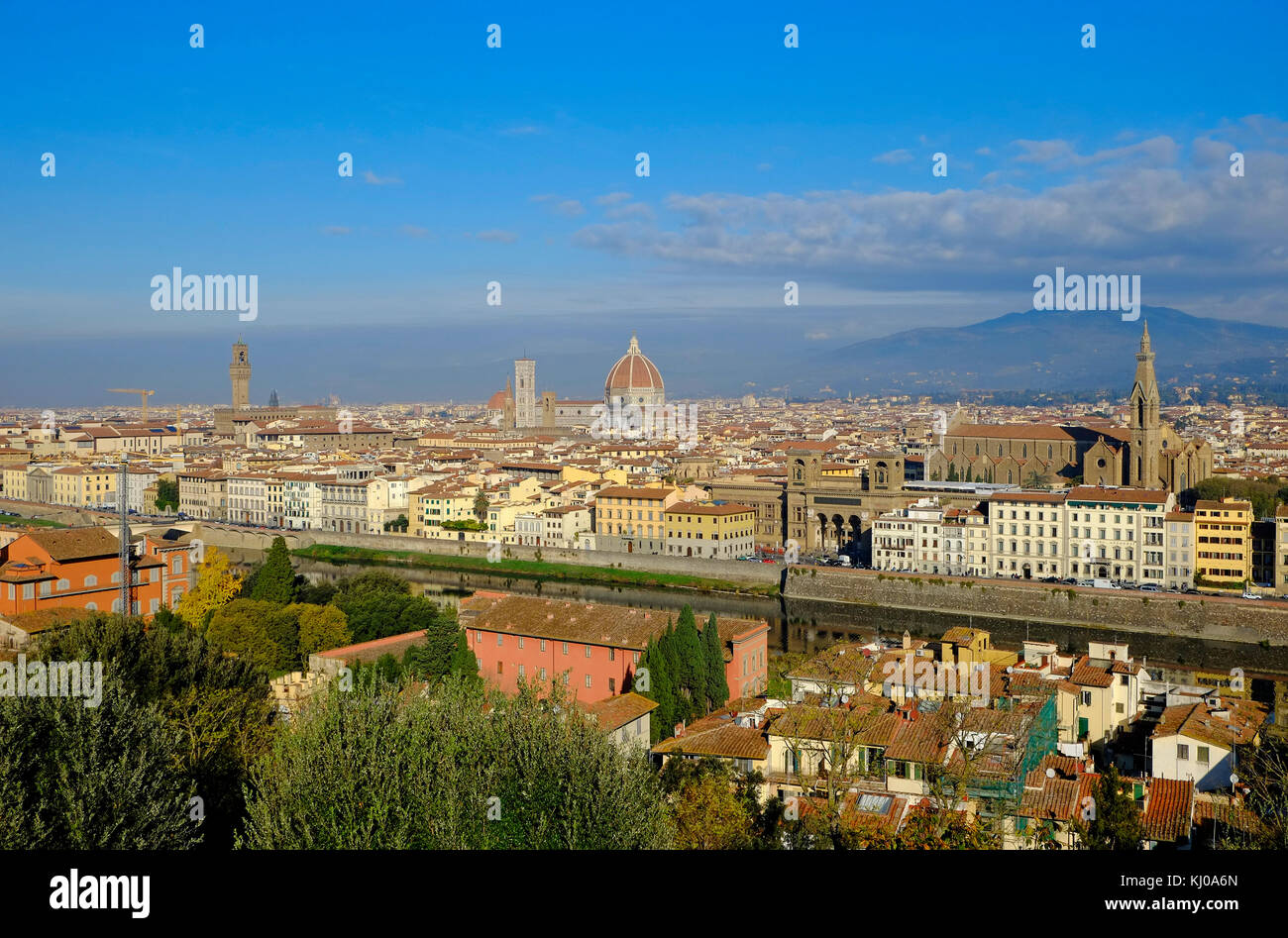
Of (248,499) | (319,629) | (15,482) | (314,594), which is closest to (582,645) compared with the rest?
(319,629)

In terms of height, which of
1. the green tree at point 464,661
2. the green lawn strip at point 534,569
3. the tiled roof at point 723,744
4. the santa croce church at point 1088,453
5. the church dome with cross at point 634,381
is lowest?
the green lawn strip at point 534,569

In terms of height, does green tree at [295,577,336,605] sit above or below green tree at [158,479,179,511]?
below

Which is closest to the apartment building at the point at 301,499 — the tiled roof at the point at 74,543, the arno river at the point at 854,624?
the arno river at the point at 854,624

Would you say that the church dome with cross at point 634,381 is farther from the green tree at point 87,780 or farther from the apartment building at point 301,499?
the green tree at point 87,780

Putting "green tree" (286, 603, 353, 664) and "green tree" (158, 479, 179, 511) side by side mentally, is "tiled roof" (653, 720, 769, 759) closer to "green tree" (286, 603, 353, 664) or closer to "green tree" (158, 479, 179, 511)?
"green tree" (286, 603, 353, 664)

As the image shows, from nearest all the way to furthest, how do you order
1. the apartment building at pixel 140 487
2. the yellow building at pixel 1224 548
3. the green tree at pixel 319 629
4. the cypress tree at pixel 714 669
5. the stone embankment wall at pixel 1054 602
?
the cypress tree at pixel 714 669 < the green tree at pixel 319 629 < the stone embankment wall at pixel 1054 602 < the yellow building at pixel 1224 548 < the apartment building at pixel 140 487

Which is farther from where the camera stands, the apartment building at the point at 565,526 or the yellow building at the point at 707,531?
the apartment building at the point at 565,526

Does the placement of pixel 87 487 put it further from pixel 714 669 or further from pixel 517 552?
pixel 714 669

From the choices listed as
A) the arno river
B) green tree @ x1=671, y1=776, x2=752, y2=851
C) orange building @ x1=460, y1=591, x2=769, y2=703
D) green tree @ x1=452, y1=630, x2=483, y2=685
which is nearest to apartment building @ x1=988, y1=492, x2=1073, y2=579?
the arno river
